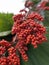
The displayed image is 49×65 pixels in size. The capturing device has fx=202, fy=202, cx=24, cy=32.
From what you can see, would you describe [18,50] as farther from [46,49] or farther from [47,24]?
[47,24]

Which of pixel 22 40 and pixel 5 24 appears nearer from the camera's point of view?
pixel 22 40

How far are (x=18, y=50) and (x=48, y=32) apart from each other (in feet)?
0.37

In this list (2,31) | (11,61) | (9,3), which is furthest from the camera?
(9,3)

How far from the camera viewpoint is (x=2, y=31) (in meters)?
0.74

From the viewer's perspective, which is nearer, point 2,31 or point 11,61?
point 11,61

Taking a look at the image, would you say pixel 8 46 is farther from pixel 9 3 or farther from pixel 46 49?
pixel 9 3

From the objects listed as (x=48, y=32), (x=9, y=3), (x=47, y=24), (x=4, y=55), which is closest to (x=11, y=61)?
(x=4, y=55)

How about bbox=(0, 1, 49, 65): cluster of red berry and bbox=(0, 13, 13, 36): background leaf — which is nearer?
bbox=(0, 1, 49, 65): cluster of red berry

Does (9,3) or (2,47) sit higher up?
(9,3)

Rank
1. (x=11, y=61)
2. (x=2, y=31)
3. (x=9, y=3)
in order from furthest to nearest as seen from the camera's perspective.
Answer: (x=9, y=3) < (x=2, y=31) < (x=11, y=61)

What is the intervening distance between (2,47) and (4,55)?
1.0 inches

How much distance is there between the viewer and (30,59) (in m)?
0.64

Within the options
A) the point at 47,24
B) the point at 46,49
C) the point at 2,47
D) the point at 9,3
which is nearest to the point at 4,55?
the point at 2,47

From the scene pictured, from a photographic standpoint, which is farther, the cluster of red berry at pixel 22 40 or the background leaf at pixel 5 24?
the background leaf at pixel 5 24
